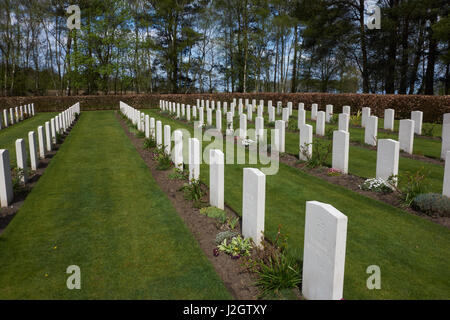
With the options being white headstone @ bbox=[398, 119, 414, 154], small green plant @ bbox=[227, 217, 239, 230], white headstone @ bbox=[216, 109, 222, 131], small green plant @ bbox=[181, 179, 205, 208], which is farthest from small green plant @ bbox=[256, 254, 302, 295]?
white headstone @ bbox=[216, 109, 222, 131]

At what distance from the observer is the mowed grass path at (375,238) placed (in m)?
3.65

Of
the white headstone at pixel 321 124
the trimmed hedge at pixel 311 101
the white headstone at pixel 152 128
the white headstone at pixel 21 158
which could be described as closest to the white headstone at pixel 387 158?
the white headstone at pixel 321 124

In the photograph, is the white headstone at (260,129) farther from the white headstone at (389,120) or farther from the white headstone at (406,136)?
the white headstone at (389,120)

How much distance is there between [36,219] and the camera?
5504 millimetres

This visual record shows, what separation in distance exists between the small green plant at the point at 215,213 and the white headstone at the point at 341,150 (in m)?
3.76

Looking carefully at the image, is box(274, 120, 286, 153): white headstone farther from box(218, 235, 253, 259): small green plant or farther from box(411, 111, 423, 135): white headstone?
box(218, 235, 253, 259): small green plant

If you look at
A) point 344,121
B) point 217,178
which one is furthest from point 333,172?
point 344,121

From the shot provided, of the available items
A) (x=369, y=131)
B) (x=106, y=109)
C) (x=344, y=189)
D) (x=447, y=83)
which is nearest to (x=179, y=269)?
(x=344, y=189)

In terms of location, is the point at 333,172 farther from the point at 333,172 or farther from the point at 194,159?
the point at 194,159

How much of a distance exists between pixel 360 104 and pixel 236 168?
1355cm

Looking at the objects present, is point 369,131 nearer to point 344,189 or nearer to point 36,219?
point 344,189

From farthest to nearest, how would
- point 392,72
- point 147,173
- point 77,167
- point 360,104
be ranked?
point 392,72 < point 360,104 < point 77,167 < point 147,173
